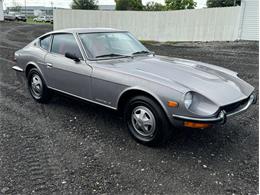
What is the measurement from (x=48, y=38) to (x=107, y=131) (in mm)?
2339

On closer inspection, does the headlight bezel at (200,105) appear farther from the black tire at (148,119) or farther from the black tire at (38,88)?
the black tire at (38,88)

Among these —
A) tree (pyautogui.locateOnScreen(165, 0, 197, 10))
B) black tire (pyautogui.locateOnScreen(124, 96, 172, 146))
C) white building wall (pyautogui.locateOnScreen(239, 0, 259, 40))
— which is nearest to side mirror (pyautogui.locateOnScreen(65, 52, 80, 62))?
black tire (pyautogui.locateOnScreen(124, 96, 172, 146))

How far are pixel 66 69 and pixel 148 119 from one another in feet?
5.72

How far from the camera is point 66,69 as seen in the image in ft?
14.2

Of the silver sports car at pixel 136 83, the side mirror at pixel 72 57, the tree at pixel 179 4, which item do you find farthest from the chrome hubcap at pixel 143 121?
the tree at pixel 179 4

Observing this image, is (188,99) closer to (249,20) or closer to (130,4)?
(249,20)

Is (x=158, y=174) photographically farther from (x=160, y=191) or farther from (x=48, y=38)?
(x=48, y=38)

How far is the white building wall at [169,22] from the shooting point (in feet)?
52.1

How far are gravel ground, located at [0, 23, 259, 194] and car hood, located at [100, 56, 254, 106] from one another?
75 cm

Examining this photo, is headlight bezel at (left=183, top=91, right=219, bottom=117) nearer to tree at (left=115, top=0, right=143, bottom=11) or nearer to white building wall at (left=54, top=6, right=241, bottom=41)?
white building wall at (left=54, top=6, right=241, bottom=41)

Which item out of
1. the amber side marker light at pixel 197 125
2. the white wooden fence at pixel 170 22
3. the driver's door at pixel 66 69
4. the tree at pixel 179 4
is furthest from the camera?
the tree at pixel 179 4

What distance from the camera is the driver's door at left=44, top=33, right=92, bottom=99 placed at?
4.08 meters

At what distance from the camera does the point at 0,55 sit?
1114 centimetres

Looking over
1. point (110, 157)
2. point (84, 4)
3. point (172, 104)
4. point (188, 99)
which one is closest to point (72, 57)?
point (110, 157)
